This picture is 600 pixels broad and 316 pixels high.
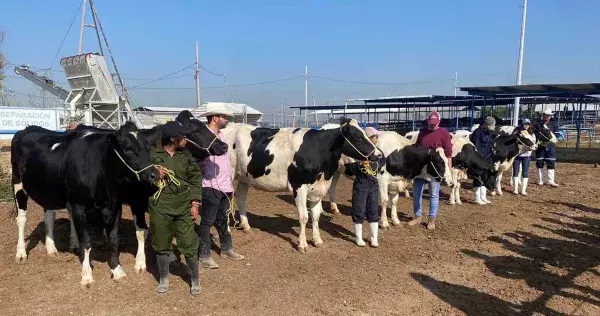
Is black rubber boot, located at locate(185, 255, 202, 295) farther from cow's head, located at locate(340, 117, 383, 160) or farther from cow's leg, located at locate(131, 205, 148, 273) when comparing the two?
cow's head, located at locate(340, 117, 383, 160)

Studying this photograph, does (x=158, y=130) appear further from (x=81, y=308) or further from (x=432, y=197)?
(x=432, y=197)

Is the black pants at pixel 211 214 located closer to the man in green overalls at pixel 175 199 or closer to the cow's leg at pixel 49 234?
the man in green overalls at pixel 175 199

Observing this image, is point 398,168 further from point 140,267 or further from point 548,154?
point 548,154

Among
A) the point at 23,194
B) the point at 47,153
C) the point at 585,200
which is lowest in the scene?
the point at 585,200

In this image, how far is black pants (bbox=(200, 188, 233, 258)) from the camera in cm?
601

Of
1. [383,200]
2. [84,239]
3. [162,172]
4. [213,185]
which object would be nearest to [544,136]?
[383,200]

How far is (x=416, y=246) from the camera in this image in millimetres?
7605

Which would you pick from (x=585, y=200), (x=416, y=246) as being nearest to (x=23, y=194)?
(x=416, y=246)

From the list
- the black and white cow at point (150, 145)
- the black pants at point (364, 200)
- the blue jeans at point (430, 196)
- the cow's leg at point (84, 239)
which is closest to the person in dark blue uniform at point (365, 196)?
the black pants at point (364, 200)

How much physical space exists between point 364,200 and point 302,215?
102cm

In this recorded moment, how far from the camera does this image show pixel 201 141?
5590 millimetres

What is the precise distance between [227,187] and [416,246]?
3.37 meters

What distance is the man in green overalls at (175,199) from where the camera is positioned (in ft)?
16.7

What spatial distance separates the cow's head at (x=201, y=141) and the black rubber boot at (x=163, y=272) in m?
1.28
